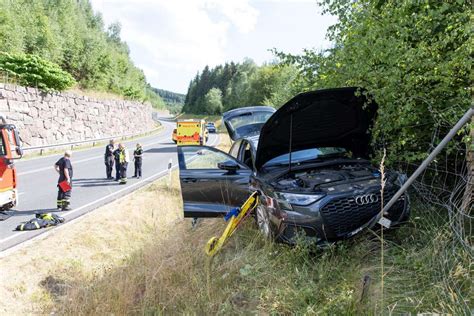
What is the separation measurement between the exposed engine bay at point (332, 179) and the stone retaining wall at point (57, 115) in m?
21.5

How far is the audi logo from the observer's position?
3.84 m

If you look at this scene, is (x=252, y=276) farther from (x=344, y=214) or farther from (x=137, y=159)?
(x=137, y=159)

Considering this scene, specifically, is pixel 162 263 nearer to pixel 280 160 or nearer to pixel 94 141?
pixel 280 160

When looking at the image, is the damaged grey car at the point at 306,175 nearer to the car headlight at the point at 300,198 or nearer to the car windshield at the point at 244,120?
the car headlight at the point at 300,198

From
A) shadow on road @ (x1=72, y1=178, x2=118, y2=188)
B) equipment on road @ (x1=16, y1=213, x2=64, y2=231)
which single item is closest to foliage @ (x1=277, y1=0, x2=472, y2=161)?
equipment on road @ (x1=16, y1=213, x2=64, y2=231)

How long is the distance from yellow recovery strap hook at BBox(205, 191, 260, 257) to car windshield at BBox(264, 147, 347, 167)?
2.29ft

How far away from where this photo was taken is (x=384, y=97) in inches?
174

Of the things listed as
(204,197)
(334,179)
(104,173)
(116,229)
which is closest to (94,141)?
(104,173)

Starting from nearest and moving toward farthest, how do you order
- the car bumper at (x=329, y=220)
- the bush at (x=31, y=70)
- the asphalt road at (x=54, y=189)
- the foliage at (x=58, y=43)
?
the car bumper at (x=329, y=220) → the asphalt road at (x=54, y=189) → the bush at (x=31, y=70) → the foliage at (x=58, y=43)

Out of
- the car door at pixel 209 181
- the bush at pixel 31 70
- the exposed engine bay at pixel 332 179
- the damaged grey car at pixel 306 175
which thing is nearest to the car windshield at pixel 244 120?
the damaged grey car at pixel 306 175

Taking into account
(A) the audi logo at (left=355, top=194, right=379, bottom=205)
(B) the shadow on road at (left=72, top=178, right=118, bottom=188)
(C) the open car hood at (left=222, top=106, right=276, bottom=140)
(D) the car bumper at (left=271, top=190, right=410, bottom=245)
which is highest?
(C) the open car hood at (left=222, top=106, right=276, bottom=140)

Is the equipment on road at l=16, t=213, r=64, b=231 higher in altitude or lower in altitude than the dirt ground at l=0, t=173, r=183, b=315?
higher

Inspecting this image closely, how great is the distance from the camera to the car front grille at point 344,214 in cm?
382

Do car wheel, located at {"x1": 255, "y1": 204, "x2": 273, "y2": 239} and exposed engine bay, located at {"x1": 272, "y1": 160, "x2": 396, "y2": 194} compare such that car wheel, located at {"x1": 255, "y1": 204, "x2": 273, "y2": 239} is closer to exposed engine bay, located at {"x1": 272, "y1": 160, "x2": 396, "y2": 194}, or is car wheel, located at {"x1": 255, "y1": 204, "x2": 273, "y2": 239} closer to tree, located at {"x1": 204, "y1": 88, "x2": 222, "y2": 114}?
exposed engine bay, located at {"x1": 272, "y1": 160, "x2": 396, "y2": 194}
